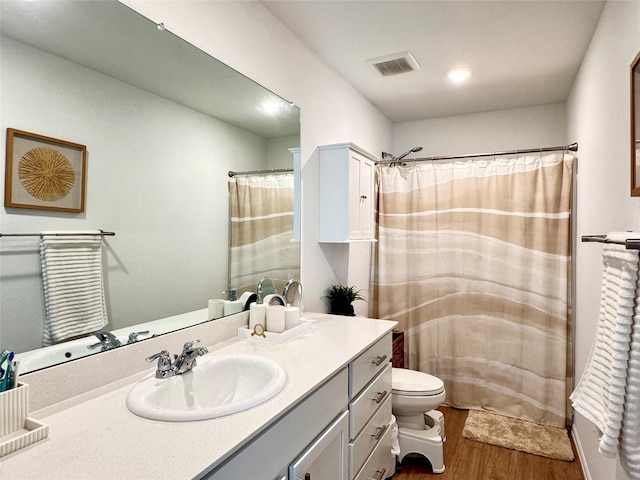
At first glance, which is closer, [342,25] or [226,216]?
[226,216]

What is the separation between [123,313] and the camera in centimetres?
130

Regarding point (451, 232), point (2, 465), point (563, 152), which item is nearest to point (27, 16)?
point (2, 465)

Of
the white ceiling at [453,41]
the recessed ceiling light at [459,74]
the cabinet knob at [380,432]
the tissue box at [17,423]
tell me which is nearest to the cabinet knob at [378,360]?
the cabinet knob at [380,432]

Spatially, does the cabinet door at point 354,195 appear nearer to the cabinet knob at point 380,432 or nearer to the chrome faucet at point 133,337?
the cabinet knob at point 380,432

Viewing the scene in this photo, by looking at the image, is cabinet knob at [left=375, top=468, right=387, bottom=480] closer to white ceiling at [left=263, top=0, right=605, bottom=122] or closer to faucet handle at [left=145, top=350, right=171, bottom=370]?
faucet handle at [left=145, top=350, right=171, bottom=370]

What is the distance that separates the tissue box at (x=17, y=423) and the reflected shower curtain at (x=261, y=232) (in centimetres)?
94

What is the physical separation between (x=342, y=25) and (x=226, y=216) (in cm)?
131

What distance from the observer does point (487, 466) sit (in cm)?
233

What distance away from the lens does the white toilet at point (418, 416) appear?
230cm

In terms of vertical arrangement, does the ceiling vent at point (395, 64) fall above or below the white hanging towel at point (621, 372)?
above

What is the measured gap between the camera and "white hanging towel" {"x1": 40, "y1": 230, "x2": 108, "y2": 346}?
1.09 meters

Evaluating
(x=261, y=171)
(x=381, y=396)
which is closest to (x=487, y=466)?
(x=381, y=396)

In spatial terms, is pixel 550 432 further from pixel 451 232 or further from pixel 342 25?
pixel 342 25

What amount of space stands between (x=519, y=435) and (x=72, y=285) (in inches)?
112
